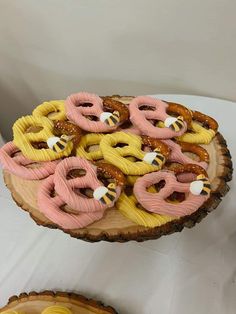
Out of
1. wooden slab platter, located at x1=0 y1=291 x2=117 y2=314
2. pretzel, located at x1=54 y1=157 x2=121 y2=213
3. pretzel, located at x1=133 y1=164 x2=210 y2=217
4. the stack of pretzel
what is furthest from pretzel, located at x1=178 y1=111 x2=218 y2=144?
wooden slab platter, located at x1=0 y1=291 x2=117 y2=314

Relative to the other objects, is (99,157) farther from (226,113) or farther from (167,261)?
(226,113)

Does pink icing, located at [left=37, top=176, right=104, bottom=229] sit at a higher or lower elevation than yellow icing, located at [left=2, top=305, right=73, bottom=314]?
higher

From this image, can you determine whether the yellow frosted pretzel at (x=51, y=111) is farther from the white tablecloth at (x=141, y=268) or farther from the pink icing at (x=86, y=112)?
the white tablecloth at (x=141, y=268)

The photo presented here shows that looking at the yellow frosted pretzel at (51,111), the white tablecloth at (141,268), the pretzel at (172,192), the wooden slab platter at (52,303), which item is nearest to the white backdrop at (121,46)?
the white tablecloth at (141,268)

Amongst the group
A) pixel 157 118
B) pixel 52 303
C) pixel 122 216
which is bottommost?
pixel 52 303

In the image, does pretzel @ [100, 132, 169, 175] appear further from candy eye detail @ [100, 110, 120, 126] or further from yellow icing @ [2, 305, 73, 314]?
yellow icing @ [2, 305, 73, 314]

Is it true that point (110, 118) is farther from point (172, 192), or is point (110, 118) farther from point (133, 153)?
point (172, 192)

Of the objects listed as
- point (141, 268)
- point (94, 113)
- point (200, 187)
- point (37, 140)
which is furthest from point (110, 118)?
point (141, 268)
